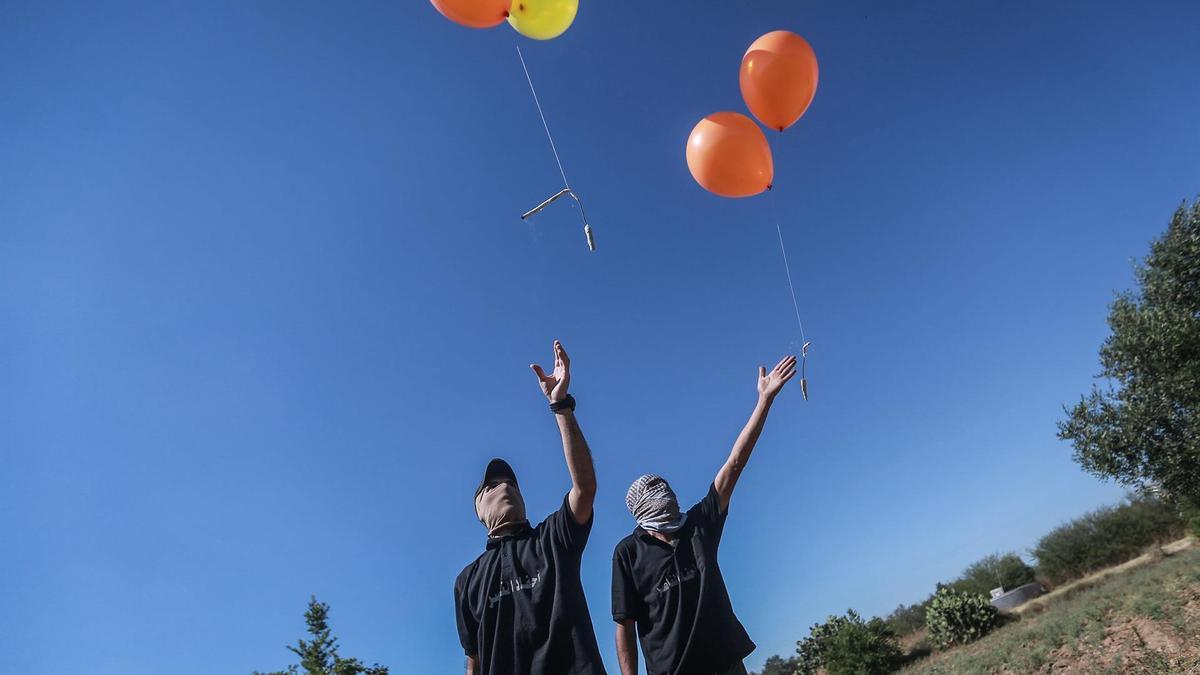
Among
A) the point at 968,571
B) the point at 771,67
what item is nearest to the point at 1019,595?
the point at 968,571

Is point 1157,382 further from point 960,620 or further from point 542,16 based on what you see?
point 542,16

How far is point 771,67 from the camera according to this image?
5270 millimetres

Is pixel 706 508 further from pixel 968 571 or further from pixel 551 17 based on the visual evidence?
pixel 968 571

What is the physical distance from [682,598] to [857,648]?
1541cm

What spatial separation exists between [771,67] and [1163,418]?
12492 millimetres

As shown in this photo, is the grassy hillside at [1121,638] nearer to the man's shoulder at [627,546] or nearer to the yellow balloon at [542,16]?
the man's shoulder at [627,546]

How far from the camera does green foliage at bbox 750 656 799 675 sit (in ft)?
59.9

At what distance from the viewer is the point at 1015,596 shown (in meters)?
21.1

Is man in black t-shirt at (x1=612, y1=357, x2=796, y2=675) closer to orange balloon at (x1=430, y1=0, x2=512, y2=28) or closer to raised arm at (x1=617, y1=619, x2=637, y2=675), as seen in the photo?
raised arm at (x1=617, y1=619, x2=637, y2=675)

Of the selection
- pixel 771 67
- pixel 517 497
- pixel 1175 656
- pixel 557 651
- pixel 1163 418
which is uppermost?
pixel 771 67

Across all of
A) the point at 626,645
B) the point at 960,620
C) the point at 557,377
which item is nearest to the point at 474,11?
the point at 557,377

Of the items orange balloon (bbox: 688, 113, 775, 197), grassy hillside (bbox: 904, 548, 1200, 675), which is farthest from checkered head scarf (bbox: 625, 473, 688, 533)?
grassy hillside (bbox: 904, 548, 1200, 675)

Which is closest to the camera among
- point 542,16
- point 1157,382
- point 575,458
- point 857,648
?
point 575,458

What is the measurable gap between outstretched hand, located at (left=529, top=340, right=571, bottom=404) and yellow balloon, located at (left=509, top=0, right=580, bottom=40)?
→ 3.20 meters
